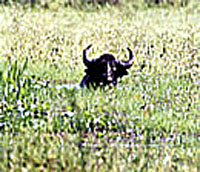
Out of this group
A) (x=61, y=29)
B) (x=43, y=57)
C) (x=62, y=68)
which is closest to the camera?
(x=62, y=68)

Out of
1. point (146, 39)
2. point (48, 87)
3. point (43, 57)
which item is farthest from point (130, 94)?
point (146, 39)

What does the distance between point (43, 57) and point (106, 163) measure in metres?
8.17

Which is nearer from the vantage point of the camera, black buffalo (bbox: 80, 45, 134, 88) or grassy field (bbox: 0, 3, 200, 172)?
grassy field (bbox: 0, 3, 200, 172)

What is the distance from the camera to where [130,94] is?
25.5 feet

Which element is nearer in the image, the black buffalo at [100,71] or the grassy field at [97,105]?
the grassy field at [97,105]

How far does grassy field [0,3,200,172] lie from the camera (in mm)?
4305

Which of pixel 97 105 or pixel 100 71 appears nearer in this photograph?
pixel 97 105

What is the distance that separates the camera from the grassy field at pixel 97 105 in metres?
4.30

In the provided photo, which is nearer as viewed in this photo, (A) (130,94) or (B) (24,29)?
(A) (130,94)

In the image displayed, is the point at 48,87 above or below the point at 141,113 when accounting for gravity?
above

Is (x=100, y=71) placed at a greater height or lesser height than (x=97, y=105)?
greater

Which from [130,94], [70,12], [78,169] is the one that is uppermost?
[70,12]

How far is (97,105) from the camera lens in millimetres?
6953

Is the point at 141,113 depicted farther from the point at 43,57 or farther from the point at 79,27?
the point at 79,27
